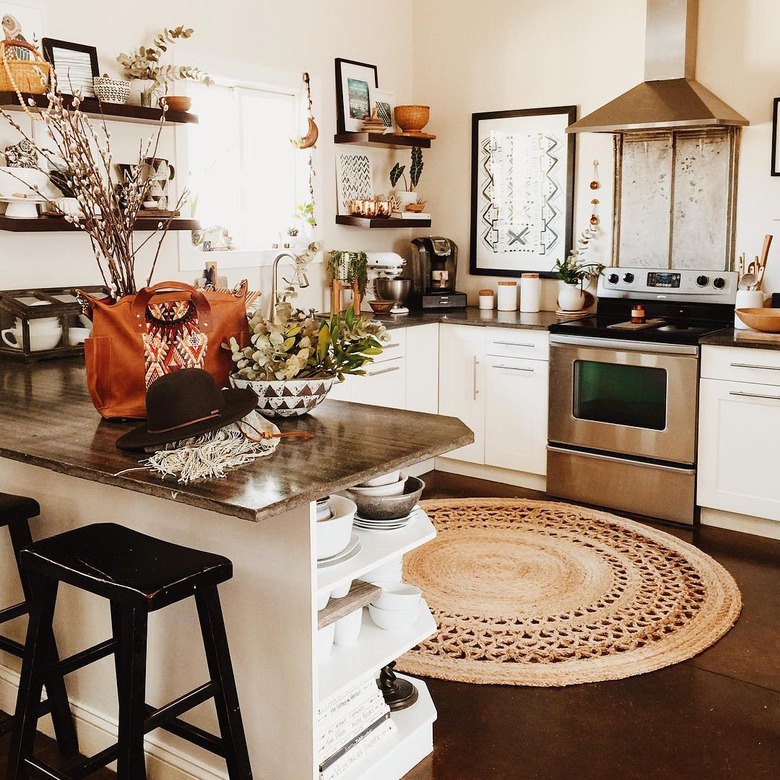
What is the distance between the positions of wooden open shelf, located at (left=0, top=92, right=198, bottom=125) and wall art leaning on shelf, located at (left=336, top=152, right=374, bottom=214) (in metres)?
1.35

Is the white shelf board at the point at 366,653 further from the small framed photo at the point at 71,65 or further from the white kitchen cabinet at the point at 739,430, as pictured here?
the small framed photo at the point at 71,65

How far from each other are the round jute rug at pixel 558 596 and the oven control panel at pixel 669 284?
1.26 m

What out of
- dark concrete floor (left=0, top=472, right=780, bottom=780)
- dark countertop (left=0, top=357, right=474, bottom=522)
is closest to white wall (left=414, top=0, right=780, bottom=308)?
dark concrete floor (left=0, top=472, right=780, bottom=780)

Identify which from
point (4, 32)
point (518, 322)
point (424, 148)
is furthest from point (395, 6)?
point (4, 32)

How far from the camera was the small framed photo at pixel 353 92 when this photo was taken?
17.3 feet

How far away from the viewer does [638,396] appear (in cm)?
454

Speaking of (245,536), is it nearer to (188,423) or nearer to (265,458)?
(265,458)

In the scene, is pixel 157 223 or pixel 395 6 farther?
pixel 395 6

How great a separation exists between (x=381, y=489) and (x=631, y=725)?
1099 mm

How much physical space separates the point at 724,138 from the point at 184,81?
2.65 metres

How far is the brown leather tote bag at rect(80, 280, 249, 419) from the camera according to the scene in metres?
2.44

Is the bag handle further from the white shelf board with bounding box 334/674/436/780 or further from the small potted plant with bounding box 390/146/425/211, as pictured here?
the small potted plant with bounding box 390/146/425/211

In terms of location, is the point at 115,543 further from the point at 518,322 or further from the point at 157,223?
the point at 518,322

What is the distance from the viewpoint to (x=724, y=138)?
469 cm
